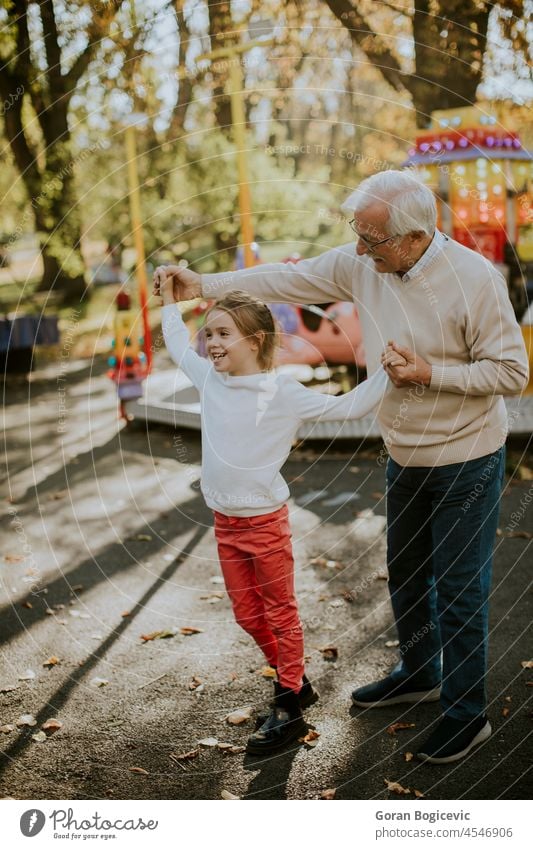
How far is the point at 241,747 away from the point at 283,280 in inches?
82.9

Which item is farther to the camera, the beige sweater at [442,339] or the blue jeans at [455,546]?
the blue jeans at [455,546]

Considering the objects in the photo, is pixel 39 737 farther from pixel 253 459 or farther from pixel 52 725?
pixel 253 459

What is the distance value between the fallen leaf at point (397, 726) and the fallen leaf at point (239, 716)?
26.4 inches

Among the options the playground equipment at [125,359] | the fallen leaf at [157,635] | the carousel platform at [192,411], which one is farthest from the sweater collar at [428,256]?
the playground equipment at [125,359]

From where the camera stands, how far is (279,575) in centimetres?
388

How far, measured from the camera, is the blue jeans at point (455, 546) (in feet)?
12.1

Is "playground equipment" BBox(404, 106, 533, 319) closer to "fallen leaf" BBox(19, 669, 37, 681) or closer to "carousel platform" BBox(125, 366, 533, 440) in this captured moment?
"carousel platform" BBox(125, 366, 533, 440)

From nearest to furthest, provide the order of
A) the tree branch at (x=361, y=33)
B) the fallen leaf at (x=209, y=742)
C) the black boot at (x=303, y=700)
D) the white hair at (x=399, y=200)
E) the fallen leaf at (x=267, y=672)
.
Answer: the white hair at (x=399, y=200)
the fallen leaf at (x=209, y=742)
the black boot at (x=303, y=700)
the fallen leaf at (x=267, y=672)
the tree branch at (x=361, y=33)

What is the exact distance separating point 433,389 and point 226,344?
0.89 metres

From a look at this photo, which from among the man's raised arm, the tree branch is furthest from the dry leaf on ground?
the tree branch

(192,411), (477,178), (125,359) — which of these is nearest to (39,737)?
(192,411)

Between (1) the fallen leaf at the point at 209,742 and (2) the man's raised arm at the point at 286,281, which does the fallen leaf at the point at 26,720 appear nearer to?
(1) the fallen leaf at the point at 209,742

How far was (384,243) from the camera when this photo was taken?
11.4ft
